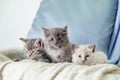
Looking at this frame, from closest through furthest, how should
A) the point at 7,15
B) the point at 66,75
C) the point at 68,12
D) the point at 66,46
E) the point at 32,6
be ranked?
the point at 66,75, the point at 66,46, the point at 68,12, the point at 32,6, the point at 7,15

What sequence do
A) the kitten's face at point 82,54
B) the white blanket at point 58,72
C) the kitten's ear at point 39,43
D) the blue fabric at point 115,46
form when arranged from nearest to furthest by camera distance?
1. the white blanket at point 58,72
2. the kitten's face at point 82,54
3. the kitten's ear at point 39,43
4. the blue fabric at point 115,46

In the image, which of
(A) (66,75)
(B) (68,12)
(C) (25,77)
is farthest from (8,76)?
(B) (68,12)

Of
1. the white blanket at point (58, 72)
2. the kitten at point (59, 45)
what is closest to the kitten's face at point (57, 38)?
the kitten at point (59, 45)

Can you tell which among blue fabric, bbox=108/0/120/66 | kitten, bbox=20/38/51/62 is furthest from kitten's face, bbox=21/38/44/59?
blue fabric, bbox=108/0/120/66

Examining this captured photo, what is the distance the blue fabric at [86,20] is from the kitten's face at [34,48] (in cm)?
15

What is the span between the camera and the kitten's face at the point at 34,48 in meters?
1.03

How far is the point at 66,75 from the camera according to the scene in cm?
82

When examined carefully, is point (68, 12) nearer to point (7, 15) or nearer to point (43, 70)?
point (43, 70)

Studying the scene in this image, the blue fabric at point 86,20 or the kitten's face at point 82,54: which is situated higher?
the blue fabric at point 86,20

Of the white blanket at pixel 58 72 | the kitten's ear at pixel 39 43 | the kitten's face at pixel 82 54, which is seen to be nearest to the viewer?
the white blanket at pixel 58 72

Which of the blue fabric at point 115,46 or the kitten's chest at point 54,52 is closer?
the kitten's chest at point 54,52

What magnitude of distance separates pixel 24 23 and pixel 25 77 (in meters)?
0.89

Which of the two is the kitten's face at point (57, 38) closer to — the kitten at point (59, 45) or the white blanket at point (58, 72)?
the kitten at point (59, 45)

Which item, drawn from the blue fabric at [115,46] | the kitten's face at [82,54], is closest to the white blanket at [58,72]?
the kitten's face at [82,54]
